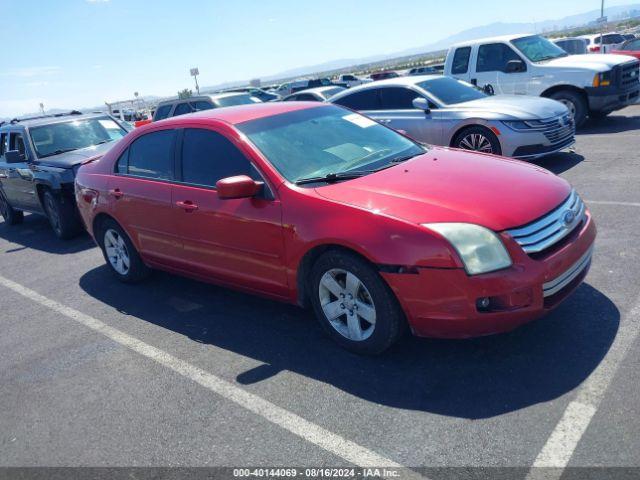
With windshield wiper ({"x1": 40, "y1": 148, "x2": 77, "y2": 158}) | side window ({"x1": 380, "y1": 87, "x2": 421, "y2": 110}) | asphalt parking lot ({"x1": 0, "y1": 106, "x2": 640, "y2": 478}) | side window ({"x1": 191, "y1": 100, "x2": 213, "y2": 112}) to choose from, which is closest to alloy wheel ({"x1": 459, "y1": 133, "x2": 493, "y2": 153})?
side window ({"x1": 380, "y1": 87, "x2": 421, "y2": 110})

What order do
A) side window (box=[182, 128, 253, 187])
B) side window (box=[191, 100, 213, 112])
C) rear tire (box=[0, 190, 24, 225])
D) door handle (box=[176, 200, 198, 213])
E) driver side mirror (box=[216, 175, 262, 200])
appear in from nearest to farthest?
driver side mirror (box=[216, 175, 262, 200]) < side window (box=[182, 128, 253, 187]) < door handle (box=[176, 200, 198, 213]) < rear tire (box=[0, 190, 24, 225]) < side window (box=[191, 100, 213, 112])

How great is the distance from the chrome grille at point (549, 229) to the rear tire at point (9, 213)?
944 centimetres

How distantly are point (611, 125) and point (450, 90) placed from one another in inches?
176

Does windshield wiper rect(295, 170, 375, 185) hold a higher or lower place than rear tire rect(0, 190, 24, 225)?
higher

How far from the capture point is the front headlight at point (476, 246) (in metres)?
3.15

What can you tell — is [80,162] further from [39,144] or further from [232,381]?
[232,381]

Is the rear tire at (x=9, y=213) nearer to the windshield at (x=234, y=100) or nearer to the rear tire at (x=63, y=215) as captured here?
the rear tire at (x=63, y=215)

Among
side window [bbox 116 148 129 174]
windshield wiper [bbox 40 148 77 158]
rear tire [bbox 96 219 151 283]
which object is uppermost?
side window [bbox 116 148 129 174]

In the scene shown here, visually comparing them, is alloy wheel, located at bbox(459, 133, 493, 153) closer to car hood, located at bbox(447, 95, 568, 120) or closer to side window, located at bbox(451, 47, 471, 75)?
car hood, located at bbox(447, 95, 568, 120)

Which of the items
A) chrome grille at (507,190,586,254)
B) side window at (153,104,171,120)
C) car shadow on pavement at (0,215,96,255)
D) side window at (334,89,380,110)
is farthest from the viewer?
side window at (153,104,171,120)

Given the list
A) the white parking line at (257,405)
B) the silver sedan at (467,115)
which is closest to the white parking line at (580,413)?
the white parking line at (257,405)

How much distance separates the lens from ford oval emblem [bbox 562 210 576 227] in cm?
354

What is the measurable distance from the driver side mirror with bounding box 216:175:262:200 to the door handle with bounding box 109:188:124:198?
75.0 inches

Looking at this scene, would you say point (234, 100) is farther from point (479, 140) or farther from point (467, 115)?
point (479, 140)
